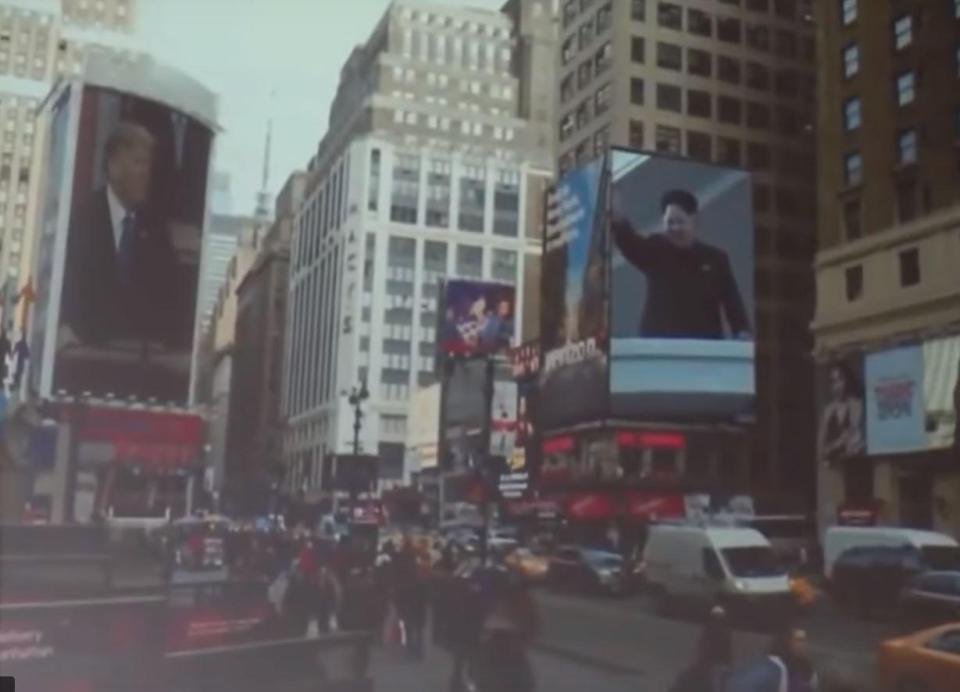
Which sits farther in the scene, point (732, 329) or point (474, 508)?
point (474, 508)

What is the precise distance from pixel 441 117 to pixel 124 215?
915 mm

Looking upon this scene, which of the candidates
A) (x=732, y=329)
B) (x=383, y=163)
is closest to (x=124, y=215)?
(x=383, y=163)

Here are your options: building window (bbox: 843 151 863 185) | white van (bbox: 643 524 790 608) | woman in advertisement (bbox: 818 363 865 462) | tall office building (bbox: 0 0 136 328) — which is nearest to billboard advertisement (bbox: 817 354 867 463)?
woman in advertisement (bbox: 818 363 865 462)

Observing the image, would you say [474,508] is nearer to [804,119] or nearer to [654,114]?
[654,114]

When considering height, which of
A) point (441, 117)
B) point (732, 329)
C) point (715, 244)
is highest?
point (441, 117)

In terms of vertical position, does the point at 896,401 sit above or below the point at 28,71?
below

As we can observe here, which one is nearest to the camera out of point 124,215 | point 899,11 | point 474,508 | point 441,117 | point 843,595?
point 843,595

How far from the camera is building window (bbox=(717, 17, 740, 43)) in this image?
2336 mm

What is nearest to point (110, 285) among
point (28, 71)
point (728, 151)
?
point (28, 71)

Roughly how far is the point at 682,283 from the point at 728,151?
0.32 meters

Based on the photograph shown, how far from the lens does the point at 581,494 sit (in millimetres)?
2182

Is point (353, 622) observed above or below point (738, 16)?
below

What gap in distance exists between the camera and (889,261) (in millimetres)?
2072

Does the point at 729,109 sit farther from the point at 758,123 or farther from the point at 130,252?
the point at 130,252
